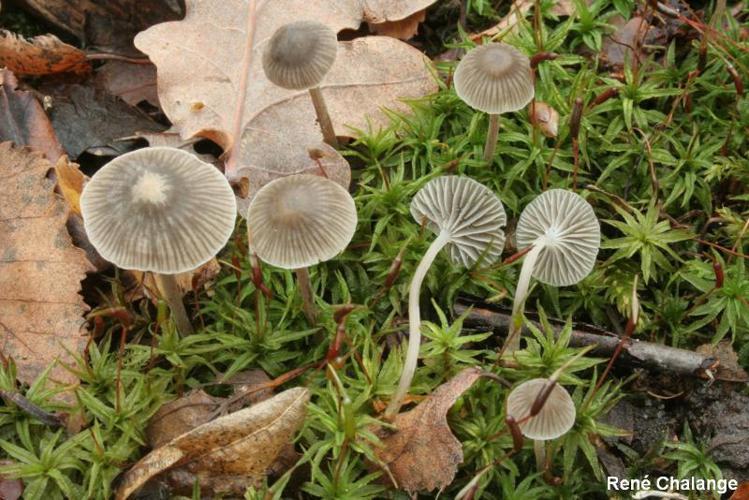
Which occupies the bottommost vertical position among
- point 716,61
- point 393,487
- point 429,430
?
point 393,487

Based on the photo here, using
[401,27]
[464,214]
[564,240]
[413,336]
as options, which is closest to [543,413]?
[413,336]

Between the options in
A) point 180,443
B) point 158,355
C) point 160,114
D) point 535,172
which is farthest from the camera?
point 160,114

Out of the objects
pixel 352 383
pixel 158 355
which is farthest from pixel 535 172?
pixel 158 355

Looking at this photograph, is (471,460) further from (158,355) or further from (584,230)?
(158,355)

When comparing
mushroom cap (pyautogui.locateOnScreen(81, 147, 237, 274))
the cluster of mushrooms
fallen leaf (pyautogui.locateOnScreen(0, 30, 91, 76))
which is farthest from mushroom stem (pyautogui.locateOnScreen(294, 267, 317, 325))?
fallen leaf (pyautogui.locateOnScreen(0, 30, 91, 76))

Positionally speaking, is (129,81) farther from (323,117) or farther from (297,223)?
(297,223)

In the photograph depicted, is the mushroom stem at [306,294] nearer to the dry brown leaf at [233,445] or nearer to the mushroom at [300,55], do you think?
the dry brown leaf at [233,445]
